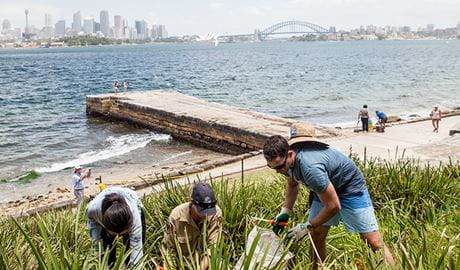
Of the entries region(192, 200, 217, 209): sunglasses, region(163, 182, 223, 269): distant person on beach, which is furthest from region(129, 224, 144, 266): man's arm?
region(192, 200, 217, 209): sunglasses

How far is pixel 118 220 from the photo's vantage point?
383cm

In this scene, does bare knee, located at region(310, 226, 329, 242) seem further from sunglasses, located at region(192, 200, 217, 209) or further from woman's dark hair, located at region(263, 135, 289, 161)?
sunglasses, located at region(192, 200, 217, 209)

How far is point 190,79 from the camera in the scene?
60.4 m

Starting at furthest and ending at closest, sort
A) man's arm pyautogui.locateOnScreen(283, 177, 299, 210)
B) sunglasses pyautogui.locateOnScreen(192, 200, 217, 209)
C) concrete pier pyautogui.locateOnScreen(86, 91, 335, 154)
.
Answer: concrete pier pyautogui.locateOnScreen(86, 91, 335, 154)
man's arm pyautogui.locateOnScreen(283, 177, 299, 210)
sunglasses pyautogui.locateOnScreen(192, 200, 217, 209)

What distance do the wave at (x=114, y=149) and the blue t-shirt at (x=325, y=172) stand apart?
15.3m

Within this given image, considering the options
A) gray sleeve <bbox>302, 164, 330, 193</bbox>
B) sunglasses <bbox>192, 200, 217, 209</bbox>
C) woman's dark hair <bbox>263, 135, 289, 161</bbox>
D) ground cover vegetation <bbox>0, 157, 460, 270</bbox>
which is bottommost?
ground cover vegetation <bbox>0, 157, 460, 270</bbox>

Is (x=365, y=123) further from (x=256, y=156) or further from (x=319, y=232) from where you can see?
(x=319, y=232)

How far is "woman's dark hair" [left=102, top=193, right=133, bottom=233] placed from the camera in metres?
3.82

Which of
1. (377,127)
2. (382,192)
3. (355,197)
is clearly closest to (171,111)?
(377,127)

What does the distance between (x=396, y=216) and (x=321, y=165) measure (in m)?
1.98

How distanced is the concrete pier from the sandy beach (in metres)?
0.82

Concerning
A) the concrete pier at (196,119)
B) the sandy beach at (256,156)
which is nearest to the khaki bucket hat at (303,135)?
the sandy beach at (256,156)

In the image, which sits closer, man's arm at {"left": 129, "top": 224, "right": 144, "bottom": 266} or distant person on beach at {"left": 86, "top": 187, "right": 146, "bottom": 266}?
distant person on beach at {"left": 86, "top": 187, "right": 146, "bottom": 266}

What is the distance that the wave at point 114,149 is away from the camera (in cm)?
1891
